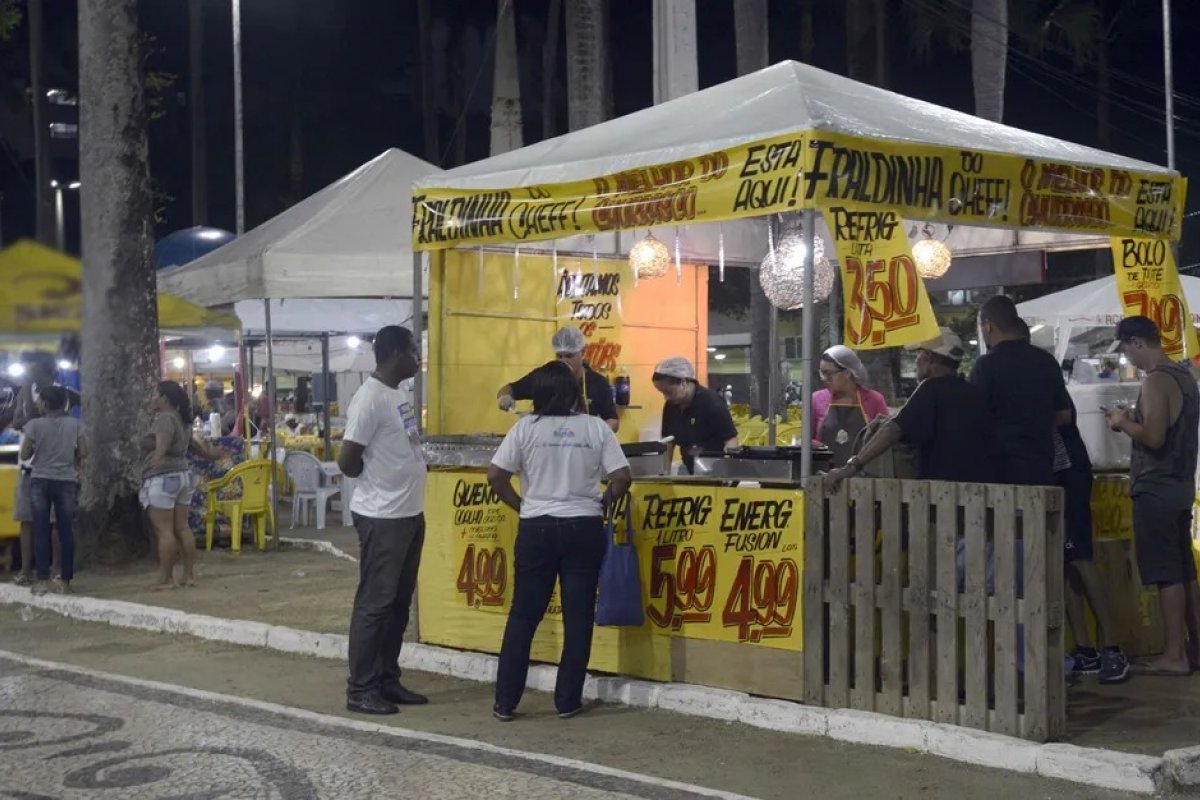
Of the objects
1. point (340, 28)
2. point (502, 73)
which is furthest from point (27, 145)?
point (502, 73)

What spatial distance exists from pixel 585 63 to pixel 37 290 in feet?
24.8

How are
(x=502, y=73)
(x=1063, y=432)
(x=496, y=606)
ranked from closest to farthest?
(x=1063, y=432), (x=496, y=606), (x=502, y=73)

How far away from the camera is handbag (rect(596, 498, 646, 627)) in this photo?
7652 millimetres

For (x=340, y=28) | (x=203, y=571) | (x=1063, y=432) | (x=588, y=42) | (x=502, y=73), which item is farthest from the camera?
(x=340, y=28)

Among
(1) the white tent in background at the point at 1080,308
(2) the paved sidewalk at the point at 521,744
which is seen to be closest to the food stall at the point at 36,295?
(2) the paved sidewalk at the point at 521,744

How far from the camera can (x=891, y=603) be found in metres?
6.93

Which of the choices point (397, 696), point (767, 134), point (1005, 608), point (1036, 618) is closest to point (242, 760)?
point (397, 696)

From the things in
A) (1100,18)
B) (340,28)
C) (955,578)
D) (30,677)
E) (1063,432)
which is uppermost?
(340,28)

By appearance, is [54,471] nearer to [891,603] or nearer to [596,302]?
[596,302]

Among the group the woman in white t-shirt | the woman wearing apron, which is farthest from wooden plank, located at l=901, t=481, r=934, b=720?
the woman wearing apron

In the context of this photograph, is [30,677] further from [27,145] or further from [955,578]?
[27,145]

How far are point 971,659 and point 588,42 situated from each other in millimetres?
13915

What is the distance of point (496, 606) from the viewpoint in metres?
8.75

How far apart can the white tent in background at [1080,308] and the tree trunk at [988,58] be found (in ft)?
10.3
